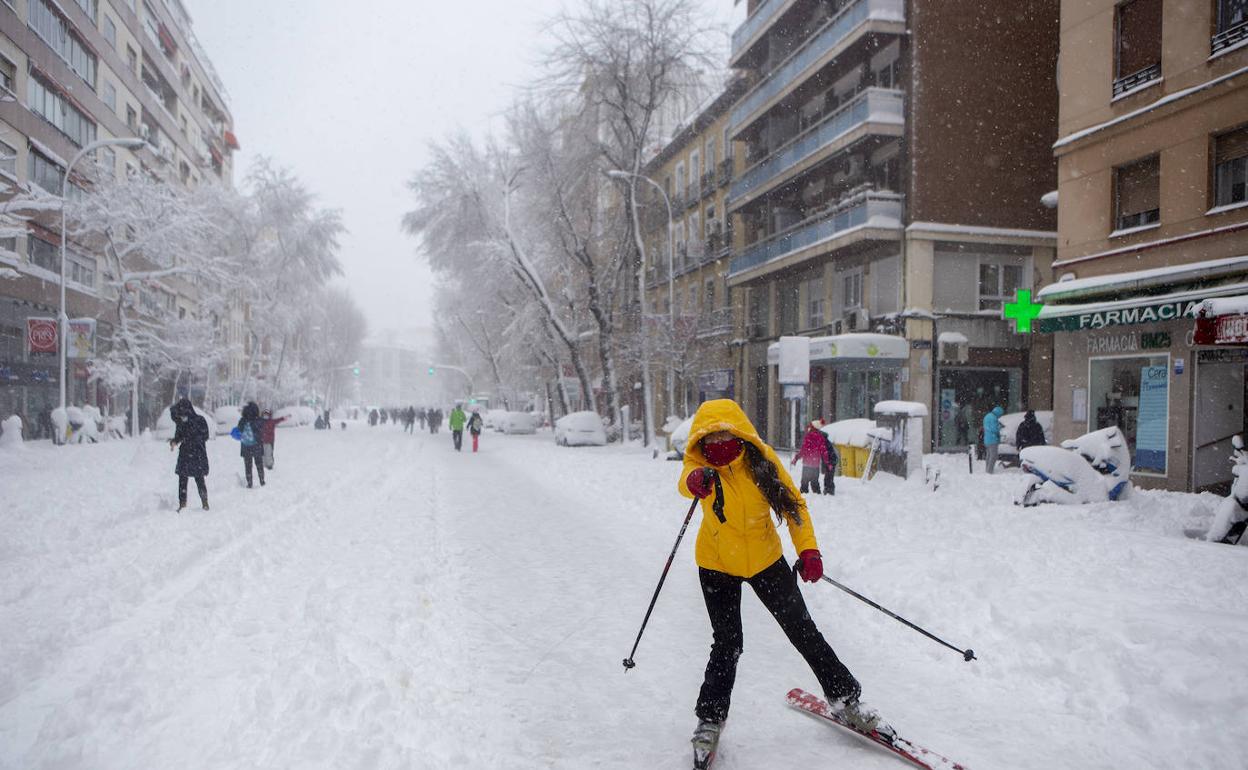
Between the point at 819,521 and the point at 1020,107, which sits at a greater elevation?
the point at 1020,107

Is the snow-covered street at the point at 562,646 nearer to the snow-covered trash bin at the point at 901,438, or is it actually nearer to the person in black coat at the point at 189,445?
the person in black coat at the point at 189,445

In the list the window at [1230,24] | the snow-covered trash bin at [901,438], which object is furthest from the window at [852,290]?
the window at [1230,24]

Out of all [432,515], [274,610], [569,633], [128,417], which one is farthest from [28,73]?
[569,633]

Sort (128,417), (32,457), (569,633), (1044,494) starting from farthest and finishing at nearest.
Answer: (128,417) → (32,457) → (1044,494) → (569,633)

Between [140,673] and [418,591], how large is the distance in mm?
2266

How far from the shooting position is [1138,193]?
14.9 m

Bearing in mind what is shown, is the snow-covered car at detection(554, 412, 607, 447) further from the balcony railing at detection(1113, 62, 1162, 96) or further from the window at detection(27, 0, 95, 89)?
the window at detection(27, 0, 95, 89)

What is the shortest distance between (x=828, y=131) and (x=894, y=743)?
945 inches

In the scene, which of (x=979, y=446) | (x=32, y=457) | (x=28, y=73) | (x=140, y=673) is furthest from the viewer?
(x=28, y=73)

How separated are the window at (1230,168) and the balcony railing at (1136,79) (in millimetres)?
1936

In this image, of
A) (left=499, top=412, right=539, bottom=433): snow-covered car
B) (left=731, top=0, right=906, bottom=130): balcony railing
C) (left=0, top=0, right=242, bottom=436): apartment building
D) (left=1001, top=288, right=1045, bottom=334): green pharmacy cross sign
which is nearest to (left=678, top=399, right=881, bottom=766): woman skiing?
(left=1001, top=288, right=1045, bottom=334): green pharmacy cross sign

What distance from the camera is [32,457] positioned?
66.9ft

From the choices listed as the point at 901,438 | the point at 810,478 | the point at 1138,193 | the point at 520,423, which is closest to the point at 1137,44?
the point at 1138,193

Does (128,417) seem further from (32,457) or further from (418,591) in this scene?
(418,591)
